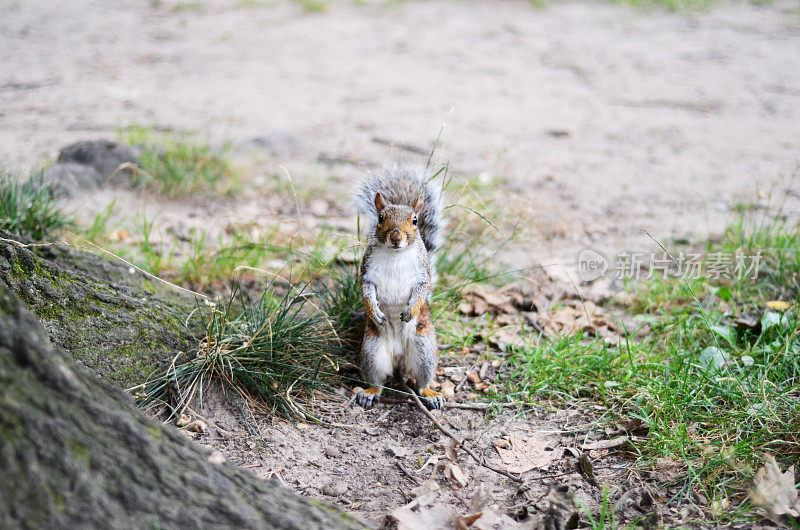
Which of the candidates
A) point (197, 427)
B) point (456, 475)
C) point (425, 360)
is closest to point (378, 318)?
point (425, 360)

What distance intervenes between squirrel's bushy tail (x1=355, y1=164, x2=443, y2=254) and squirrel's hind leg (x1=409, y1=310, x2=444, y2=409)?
0.34 metres

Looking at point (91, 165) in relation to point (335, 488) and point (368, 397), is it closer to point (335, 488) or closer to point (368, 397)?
point (368, 397)

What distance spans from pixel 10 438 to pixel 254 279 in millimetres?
2279

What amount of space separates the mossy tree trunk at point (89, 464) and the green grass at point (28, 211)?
6.75 ft

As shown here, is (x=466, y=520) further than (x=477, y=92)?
No

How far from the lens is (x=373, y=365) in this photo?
261cm

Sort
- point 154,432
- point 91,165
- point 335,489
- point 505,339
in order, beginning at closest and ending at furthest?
1. point 154,432
2. point 335,489
3. point 505,339
4. point 91,165

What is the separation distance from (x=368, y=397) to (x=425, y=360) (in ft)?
0.86

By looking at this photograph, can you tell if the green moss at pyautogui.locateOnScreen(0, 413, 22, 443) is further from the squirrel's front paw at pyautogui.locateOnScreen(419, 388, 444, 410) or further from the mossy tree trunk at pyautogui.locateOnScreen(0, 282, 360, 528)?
the squirrel's front paw at pyautogui.locateOnScreen(419, 388, 444, 410)

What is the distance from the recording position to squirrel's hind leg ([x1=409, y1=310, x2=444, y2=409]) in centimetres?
260

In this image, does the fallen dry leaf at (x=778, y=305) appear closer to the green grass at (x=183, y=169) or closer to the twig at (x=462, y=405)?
the twig at (x=462, y=405)

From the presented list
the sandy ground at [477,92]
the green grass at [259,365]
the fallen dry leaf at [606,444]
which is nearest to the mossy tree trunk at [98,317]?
the green grass at [259,365]

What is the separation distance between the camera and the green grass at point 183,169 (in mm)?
4398

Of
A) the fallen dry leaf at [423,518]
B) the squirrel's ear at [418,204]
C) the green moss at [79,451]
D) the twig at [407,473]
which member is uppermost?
the squirrel's ear at [418,204]
